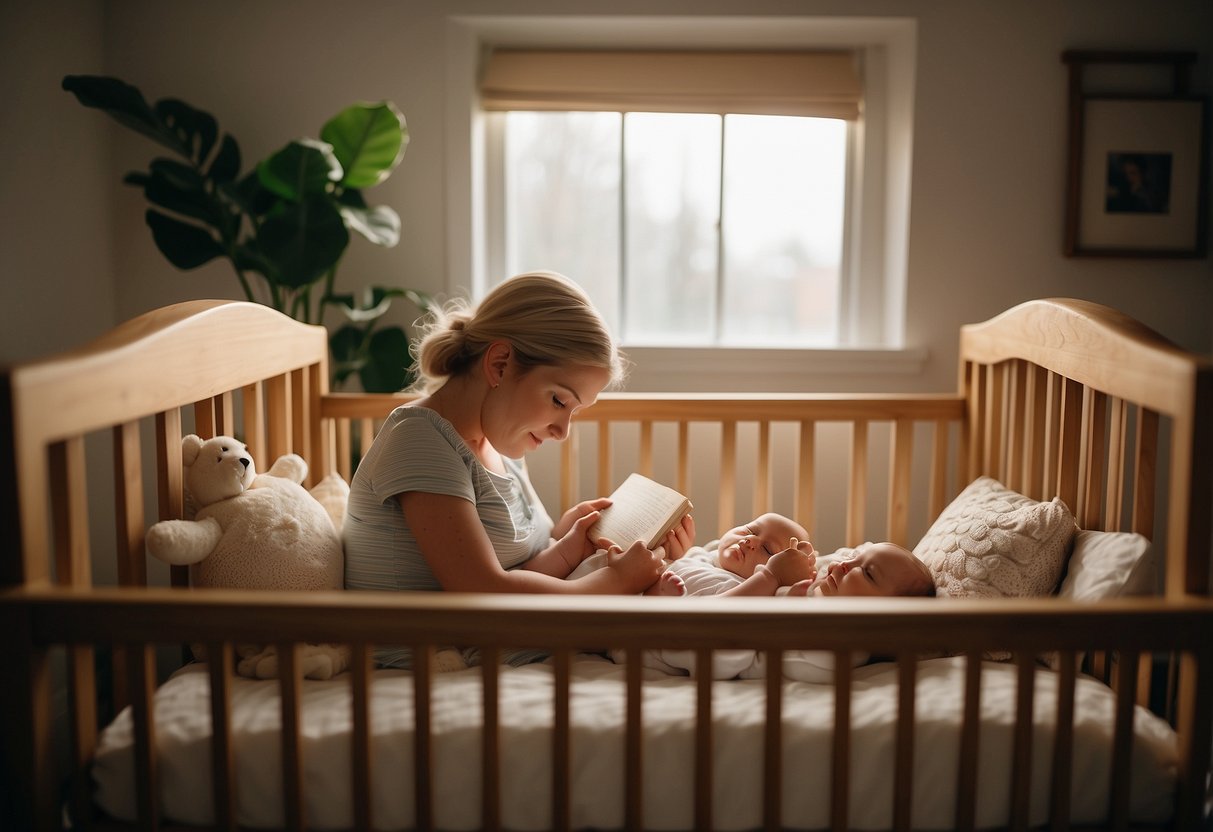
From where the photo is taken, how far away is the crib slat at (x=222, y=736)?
1.03m

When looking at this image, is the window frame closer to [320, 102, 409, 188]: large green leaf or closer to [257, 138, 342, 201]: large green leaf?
[320, 102, 409, 188]: large green leaf

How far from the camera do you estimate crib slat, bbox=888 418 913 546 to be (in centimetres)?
195

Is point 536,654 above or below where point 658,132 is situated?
below

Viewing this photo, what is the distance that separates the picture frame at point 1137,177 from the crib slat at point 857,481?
84 cm

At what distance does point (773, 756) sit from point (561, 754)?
0.24m

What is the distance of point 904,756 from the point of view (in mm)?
1050

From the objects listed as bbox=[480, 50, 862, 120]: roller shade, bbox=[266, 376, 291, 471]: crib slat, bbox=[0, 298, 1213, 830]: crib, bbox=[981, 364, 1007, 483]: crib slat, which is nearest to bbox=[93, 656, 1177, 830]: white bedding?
bbox=[0, 298, 1213, 830]: crib

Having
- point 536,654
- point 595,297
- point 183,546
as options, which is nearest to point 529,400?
point 536,654

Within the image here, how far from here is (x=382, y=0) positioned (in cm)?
230

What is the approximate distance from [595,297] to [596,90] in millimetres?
545

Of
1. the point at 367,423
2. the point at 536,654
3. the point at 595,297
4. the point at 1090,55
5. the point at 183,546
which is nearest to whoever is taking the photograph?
the point at 183,546

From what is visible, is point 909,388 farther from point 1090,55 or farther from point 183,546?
point 183,546

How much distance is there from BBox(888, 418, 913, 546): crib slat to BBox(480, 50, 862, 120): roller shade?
93 centimetres

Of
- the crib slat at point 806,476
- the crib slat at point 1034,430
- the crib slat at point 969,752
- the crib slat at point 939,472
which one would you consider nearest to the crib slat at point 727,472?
the crib slat at point 806,476
